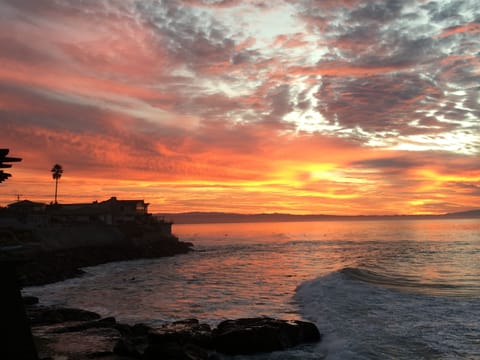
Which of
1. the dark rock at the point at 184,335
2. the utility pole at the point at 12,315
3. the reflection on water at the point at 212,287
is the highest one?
the utility pole at the point at 12,315

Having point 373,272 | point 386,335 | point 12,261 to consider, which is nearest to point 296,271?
point 373,272

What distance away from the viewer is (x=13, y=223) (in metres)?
61.8

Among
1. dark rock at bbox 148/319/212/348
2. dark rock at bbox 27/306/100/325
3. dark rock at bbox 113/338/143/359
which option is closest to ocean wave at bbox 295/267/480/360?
dark rock at bbox 148/319/212/348

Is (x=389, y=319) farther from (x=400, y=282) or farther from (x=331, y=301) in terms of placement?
(x=400, y=282)

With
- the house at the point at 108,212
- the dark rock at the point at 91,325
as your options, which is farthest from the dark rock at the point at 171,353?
the house at the point at 108,212

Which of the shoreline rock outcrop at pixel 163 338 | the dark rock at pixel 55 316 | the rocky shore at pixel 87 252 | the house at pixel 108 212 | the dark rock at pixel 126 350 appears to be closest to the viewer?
the dark rock at pixel 126 350

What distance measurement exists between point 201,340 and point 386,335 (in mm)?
9692

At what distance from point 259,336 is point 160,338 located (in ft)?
14.9

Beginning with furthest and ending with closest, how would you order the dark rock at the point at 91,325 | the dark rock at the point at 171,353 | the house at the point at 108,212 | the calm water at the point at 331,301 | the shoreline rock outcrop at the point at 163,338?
the house at the point at 108,212, the dark rock at the point at 91,325, the calm water at the point at 331,301, the shoreline rock outcrop at the point at 163,338, the dark rock at the point at 171,353

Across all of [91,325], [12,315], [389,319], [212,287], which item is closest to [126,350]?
[91,325]

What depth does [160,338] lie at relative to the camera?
62.9 ft

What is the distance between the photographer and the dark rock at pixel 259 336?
1934cm

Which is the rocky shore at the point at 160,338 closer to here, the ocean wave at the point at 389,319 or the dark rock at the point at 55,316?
the dark rock at the point at 55,316

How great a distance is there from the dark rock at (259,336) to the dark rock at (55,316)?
876 cm
